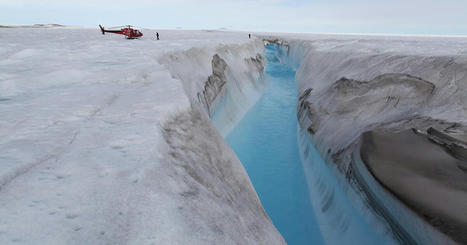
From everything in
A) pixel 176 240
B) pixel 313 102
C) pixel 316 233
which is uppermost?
pixel 176 240

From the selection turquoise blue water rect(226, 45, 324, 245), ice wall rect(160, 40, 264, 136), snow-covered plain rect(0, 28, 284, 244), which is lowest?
turquoise blue water rect(226, 45, 324, 245)

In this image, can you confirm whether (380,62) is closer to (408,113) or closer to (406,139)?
(408,113)

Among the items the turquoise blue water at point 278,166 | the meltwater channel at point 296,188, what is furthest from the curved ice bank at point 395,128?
the turquoise blue water at point 278,166

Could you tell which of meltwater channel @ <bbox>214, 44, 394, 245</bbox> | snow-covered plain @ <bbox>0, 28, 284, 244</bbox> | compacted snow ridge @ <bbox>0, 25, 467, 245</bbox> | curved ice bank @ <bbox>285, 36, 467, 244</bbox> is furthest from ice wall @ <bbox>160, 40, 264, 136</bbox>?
curved ice bank @ <bbox>285, 36, 467, 244</bbox>

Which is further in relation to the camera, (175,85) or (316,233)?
(316,233)

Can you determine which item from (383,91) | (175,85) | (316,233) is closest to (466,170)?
(316,233)

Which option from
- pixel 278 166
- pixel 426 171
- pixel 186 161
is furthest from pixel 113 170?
pixel 278 166

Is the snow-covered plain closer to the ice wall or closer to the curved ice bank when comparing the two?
the curved ice bank
